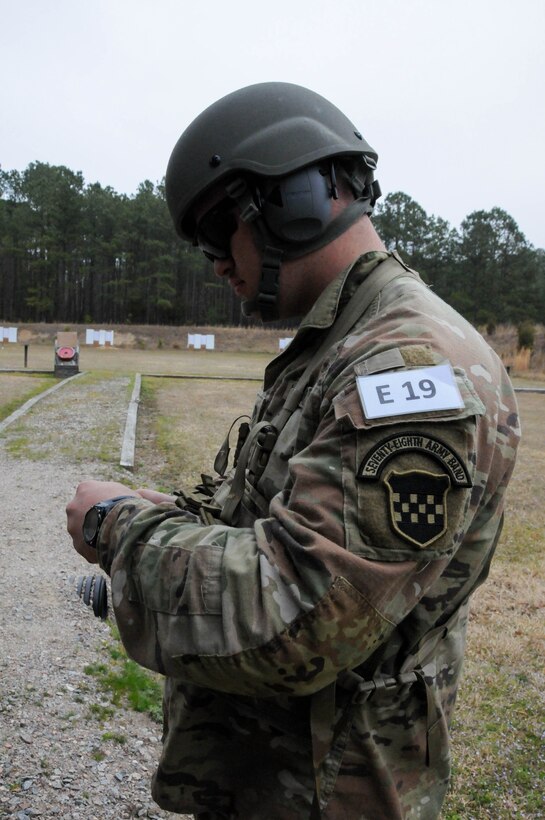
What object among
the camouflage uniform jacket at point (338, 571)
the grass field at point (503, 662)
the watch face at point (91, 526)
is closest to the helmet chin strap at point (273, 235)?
the camouflage uniform jacket at point (338, 571)

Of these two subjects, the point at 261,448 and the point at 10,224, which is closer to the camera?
the point at 261,448

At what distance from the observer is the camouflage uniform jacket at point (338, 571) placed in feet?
3.72

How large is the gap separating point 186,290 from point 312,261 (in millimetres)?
63468

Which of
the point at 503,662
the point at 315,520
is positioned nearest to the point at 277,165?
the point at 315,520

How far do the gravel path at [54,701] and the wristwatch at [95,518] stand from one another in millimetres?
2017

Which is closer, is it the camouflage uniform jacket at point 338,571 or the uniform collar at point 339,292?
the camouflage uniform jacket at point 338,571

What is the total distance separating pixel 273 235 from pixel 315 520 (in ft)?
2.47

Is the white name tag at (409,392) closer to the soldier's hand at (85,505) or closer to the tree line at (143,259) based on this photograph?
the soldier's hand at (85,505)

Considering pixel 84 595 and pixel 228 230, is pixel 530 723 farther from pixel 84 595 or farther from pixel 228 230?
pixel 228 230

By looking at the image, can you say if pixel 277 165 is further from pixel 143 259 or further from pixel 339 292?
pixel 143 259

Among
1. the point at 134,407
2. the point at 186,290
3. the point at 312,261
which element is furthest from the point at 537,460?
the point at 186,290

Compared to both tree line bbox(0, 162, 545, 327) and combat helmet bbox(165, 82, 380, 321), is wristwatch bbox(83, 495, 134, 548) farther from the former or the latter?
tree line bbox(0, 162, 545, 327)

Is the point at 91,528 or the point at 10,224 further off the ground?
the point at 10,224

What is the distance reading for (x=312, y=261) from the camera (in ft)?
5.37
